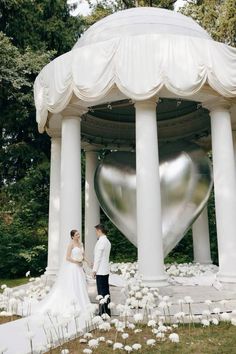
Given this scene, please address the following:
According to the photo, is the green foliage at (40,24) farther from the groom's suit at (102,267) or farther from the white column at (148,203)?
the groom's suit at (102,267)

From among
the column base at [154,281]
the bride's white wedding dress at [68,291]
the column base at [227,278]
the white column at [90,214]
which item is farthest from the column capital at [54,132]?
the column base at [227,278]

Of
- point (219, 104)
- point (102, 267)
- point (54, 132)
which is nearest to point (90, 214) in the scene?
point (54, 132)

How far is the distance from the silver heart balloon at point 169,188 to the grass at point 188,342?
4.91 m

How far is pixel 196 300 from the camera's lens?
8.72 m

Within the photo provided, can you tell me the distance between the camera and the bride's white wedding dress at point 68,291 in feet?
26.3

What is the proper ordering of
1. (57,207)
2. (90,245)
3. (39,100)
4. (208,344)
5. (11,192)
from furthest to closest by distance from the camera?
(11,192), (90,245), (57,207), (39,100), (208,344)

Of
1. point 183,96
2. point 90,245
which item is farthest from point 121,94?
point 90,245

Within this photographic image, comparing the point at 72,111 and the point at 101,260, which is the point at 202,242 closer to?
the point at 72,111

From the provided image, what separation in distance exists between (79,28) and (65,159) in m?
16.3

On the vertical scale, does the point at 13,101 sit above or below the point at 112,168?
above

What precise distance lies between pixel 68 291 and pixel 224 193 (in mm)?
4628

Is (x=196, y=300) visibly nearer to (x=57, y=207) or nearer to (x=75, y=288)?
(x=75, y=288)

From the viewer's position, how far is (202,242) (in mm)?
14523

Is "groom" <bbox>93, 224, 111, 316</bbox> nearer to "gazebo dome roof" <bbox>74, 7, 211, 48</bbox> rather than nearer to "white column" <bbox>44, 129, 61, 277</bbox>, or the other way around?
"white column" <bbox>44, 129, 61, 277</bbox>
